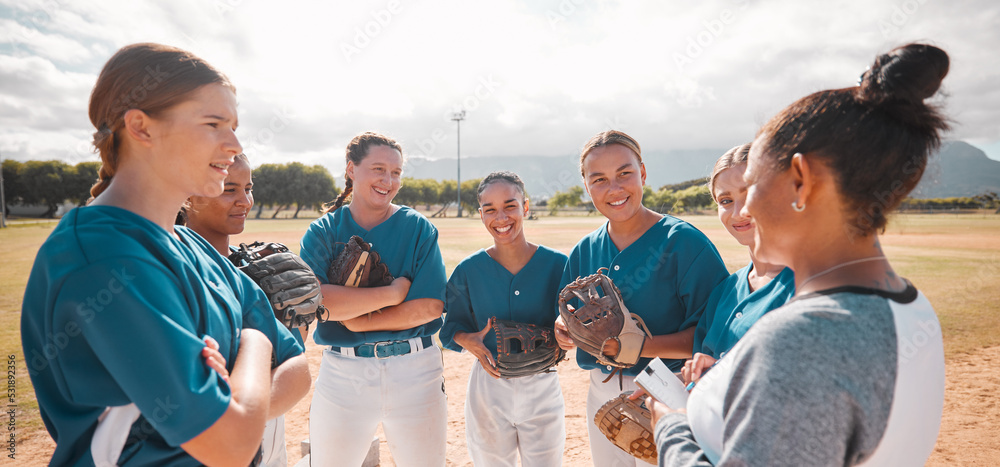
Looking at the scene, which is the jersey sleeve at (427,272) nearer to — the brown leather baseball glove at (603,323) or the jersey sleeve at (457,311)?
the jersey sleeve at (457,311)

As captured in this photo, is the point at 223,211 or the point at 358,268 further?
the point at 358,268

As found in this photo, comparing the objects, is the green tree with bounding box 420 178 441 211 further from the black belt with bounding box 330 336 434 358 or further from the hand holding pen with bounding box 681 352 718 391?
the hand holding pen with bounding box 681 352 718 391

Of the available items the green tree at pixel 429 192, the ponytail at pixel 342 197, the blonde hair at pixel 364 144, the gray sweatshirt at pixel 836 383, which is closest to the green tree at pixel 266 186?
the green tree at pixel 429 192

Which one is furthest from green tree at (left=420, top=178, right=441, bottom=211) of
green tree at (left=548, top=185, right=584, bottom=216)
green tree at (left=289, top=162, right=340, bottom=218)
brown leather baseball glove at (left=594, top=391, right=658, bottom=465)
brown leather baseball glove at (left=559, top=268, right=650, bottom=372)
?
brown leather baseball glove at (left=594, top=391, right=658, bottom=465)

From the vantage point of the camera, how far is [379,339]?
3355 millimetres

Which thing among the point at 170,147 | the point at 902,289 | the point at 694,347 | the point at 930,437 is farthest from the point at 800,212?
the point at 170,147

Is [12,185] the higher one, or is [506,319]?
[12,185]

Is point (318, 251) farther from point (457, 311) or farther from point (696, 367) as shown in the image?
point (696, 367)

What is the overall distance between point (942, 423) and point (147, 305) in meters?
7.82

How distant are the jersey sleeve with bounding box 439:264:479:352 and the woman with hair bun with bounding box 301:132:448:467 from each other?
0.12 metres

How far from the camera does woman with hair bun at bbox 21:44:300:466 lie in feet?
4.00

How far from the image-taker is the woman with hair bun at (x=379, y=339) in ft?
10.6

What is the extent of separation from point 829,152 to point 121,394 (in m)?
2.02

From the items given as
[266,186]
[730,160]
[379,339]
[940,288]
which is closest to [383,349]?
[379,339]
